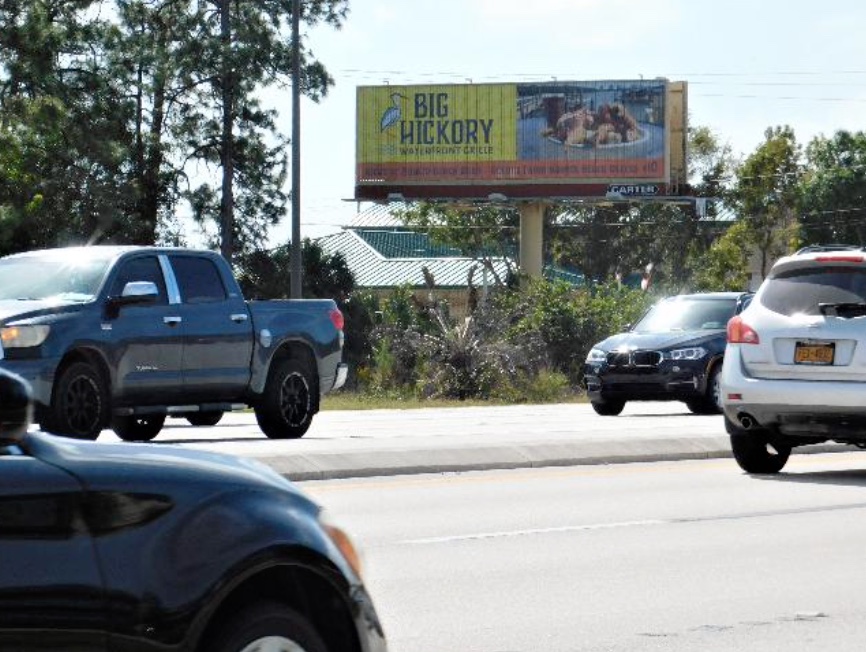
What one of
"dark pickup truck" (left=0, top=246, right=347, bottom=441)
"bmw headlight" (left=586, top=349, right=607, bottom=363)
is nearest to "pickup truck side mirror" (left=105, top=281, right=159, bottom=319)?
"dark pickup truck" (left=0, top=246, right=347, bottom=441)

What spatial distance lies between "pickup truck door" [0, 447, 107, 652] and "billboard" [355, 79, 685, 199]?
65.4m

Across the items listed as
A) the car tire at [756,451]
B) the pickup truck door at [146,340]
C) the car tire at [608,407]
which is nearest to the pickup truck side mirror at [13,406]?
the car tire at [756,451]

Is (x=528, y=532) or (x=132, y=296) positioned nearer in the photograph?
(x=528, y=532)

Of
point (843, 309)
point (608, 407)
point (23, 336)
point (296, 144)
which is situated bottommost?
point (608, 407)

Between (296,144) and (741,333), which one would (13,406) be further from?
(296,144)

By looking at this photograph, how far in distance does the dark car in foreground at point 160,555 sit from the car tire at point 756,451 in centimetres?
1148

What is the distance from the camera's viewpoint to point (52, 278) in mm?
18656

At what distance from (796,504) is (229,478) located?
952cm

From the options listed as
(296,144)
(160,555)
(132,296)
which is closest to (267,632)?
(160,555)

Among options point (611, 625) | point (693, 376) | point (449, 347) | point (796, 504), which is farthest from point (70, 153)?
point (611, 625)

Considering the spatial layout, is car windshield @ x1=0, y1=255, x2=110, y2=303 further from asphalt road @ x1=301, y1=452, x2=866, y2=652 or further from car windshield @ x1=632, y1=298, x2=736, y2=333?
car windshield @ x1=632, y1=298, x2=736, y2=333

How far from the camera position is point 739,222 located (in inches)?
3745

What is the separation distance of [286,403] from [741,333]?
530 centimetres

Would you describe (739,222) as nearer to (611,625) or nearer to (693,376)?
(693,376)
